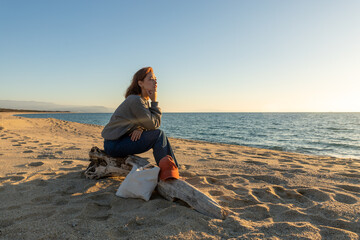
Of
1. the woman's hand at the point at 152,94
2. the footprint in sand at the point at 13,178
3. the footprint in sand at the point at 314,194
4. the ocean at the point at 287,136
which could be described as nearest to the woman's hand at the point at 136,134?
the woman's hand at the point at 152,94

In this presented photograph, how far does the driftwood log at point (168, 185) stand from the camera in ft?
7.84

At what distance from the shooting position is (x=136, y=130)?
3.21 metres

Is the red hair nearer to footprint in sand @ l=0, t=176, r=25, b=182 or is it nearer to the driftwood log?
the driftwood log

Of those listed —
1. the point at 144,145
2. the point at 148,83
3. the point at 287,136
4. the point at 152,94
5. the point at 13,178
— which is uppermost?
the point at 148,83

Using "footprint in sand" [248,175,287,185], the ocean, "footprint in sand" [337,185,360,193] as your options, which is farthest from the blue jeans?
the ocean

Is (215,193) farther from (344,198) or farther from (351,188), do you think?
(351,188)

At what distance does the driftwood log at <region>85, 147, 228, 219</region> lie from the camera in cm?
239

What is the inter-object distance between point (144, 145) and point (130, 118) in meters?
0.46

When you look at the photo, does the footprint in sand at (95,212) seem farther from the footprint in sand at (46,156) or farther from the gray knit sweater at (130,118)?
the footprint in sand at (46,156)

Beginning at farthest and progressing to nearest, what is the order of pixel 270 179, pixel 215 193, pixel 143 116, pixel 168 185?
pixel 270 179
pixel 143 116
pixel 215 193
pixel 168 185

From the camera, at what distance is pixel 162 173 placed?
9.14 feet

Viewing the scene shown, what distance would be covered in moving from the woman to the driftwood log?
15cm

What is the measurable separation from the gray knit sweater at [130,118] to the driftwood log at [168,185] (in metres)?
0.46

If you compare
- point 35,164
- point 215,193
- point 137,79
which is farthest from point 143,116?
point 35,164
